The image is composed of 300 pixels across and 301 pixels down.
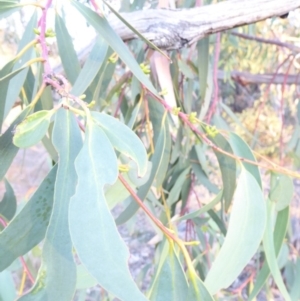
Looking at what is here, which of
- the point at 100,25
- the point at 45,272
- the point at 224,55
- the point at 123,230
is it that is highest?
the point at 100,25

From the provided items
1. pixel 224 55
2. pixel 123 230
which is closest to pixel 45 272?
pixel 224 55

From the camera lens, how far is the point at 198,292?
14.8 inches

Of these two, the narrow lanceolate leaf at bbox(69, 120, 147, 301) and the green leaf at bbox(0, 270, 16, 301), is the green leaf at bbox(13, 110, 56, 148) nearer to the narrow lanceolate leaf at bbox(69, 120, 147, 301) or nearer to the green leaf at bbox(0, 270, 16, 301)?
the narrow lanceolate leaf at bbox(69, 120, 147, 301)

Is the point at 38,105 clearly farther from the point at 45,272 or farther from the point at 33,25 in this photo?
the point at 45,272

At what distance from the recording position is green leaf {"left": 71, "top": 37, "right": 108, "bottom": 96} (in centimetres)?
50

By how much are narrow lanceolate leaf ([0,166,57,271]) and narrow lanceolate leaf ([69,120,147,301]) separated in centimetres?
8

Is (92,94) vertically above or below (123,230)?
above

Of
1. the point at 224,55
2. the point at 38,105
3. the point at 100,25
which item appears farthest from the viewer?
the point at 224,55

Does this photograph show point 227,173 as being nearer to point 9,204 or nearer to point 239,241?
point 239,241

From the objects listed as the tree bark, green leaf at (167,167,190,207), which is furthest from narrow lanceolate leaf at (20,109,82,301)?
green leaf at (167,167,190,207)

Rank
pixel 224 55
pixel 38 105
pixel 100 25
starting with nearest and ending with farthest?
pixel 100 25 → pixel 38 105 → pixel 224 55

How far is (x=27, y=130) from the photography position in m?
0.32

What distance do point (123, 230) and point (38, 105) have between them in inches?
99.1

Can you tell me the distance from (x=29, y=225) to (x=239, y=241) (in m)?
0.24
